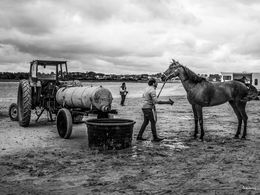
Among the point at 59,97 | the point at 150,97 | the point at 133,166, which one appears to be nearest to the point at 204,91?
the point at 150,97

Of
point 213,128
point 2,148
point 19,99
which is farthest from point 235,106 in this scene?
point 19,99

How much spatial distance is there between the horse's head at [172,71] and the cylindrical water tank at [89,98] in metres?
1.97

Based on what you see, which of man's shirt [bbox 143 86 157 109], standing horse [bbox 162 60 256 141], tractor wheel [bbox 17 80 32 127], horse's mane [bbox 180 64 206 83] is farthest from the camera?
tractor wheel [bbox 17 80 32 127]

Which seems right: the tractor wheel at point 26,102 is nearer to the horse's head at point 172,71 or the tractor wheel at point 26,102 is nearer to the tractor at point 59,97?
the tractor at point 59,97

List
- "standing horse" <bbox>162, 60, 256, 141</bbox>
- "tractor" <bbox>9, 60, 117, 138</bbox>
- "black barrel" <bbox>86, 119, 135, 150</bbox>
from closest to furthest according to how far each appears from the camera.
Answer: "black barrel" <bbox>86, 119, 135, 150</bbox>, "tractor" <bbox>9, 60, 117, 138</bbox>, "standing horse" <bbox>162, 60, 256, 141</bbox>

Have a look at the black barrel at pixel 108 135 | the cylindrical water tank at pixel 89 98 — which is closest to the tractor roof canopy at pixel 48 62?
the cylindrical water tank at pixel 89 98

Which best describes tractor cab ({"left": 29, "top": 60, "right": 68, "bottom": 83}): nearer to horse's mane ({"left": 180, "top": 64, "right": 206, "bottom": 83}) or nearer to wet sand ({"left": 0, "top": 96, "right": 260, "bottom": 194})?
wet sand ({"left": 0, "top": 96, "right": 260, "bottom": 194})

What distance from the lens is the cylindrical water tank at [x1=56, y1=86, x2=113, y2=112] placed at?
9.52 meters

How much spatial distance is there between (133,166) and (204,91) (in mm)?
4372

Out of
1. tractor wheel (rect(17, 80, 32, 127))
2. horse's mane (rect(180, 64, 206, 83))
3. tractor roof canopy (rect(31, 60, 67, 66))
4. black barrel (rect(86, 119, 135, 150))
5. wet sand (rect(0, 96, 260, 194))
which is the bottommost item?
wet sand (rect(0, 96, 260, 194))

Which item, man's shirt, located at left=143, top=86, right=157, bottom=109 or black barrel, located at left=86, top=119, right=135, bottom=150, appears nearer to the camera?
black barrel, located at left=86, top=119, right=135, bottom=150

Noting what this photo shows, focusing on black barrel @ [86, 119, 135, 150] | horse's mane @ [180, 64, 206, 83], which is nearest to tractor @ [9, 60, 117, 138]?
black barrel @ [86, 119, 135, 150]

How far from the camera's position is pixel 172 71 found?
10.5 metres

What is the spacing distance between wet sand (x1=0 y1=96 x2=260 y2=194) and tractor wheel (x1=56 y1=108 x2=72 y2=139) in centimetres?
20
